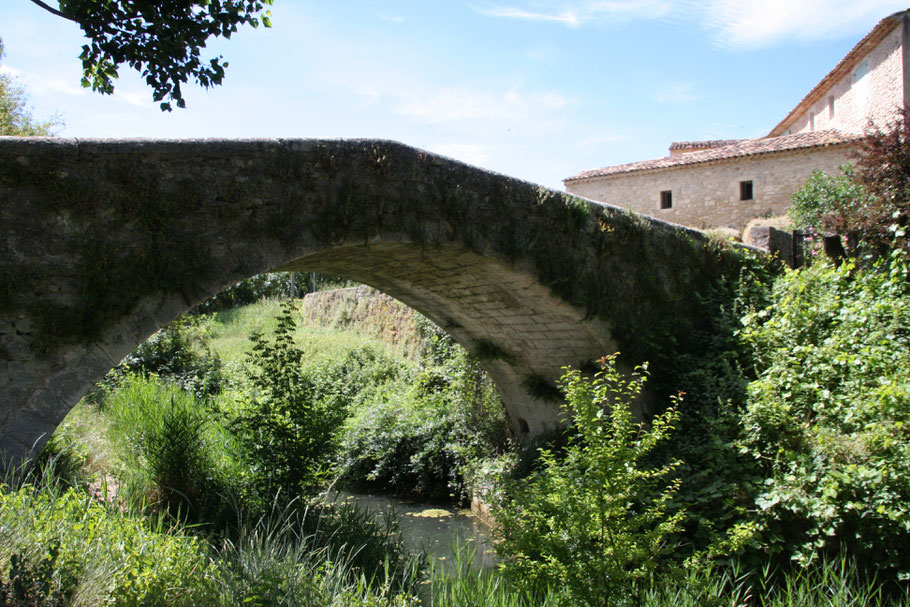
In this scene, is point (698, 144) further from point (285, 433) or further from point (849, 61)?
point (285, 433)

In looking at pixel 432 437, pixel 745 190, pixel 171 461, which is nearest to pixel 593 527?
pixel 171 461

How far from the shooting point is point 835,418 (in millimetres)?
5164

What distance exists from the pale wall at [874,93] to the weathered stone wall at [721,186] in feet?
4.41

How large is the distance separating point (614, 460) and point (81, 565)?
9.18 feet

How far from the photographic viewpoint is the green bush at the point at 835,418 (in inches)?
175

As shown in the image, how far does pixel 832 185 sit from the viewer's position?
15.4 meters

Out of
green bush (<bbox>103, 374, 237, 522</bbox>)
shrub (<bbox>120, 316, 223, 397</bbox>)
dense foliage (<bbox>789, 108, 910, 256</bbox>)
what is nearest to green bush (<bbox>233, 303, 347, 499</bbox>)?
green bush (<bbox>103, 374, 237, 522</bbox>)

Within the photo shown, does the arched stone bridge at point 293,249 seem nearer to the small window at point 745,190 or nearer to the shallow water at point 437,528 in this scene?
the shallow water at point 437,528

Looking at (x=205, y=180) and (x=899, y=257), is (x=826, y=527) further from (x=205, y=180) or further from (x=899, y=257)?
(x=205, y=180)

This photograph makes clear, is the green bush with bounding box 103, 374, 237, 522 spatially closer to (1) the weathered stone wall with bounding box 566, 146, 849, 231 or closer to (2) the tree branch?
(2) the tree branch

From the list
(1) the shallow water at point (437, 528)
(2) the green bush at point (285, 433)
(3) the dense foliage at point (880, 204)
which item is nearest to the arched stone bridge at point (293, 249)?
(2) the green bush at point (285, 433)

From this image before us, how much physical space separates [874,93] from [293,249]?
18.7 meters

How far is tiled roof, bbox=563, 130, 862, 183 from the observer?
18.3 metres

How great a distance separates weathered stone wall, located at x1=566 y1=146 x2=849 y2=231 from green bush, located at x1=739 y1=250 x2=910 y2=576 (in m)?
13.8
